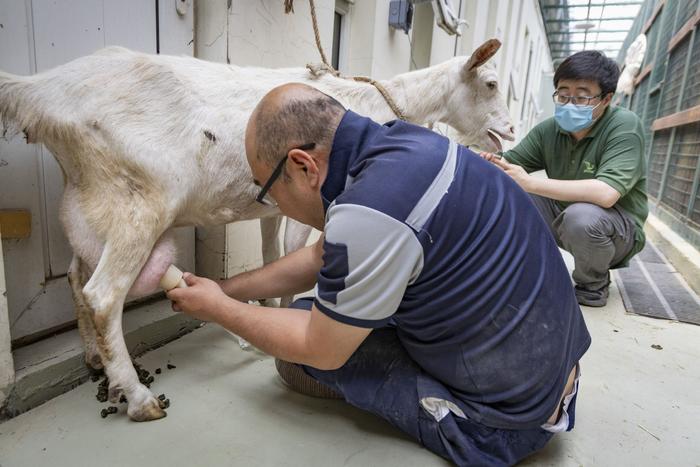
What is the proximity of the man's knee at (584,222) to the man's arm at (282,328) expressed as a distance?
2.11 m

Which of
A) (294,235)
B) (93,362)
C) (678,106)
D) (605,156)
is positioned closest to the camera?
(93,362)

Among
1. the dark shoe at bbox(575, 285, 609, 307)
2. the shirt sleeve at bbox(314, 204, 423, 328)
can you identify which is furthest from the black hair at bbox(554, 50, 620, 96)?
the shirt sleeve at bbox(314, 204, 423, 328)

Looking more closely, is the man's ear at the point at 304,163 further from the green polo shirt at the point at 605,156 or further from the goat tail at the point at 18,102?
the green polo shirt at the point at 605,156

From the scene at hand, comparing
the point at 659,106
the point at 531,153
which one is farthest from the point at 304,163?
the point at 659,106

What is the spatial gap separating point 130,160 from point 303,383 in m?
1.01

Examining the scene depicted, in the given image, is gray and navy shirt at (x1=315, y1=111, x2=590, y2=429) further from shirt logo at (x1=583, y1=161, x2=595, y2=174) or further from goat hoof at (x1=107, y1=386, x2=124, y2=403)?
shirt logo at (x1=583, y1=161, x2=595, y2=174)

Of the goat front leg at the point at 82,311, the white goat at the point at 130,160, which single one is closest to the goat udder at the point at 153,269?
the white goat at the point at 130,160

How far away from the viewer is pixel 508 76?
976 cm

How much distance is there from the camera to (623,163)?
2.48 m

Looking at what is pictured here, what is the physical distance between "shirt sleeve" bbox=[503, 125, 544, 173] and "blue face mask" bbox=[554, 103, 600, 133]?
40 centimetres

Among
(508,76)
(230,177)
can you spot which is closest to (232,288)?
(230,177)

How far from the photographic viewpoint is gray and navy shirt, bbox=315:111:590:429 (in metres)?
0.99

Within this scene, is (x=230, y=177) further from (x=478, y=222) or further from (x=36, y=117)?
(x=478, y=222)

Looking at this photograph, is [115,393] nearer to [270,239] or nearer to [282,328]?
[282,328]
